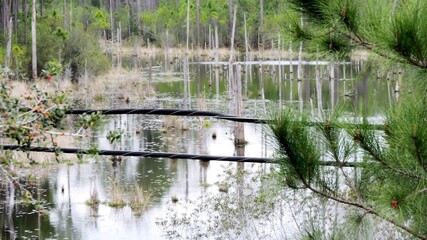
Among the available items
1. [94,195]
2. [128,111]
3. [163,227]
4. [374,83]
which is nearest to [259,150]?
[94,195]

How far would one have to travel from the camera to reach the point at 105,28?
45.1 meters

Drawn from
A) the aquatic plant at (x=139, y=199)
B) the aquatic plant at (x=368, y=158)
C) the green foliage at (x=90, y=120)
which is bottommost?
the aquatic plant at (x=139, y=199)

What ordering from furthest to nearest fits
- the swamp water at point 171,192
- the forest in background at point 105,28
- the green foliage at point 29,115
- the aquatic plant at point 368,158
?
the forest in background at point 105,28
the swamp water at point 171,192
the green foliage at point 29,115
the aquatic plant at point 368,158

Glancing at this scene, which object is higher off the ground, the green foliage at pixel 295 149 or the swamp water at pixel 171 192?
the green foliage at pixel 295 149

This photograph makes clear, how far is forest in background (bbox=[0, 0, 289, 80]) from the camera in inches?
948

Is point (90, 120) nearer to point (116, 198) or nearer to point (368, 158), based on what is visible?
point (368, 158)

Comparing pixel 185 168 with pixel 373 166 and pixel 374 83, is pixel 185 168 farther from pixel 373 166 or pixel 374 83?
pixel 374 83

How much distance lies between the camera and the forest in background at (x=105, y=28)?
24.1m

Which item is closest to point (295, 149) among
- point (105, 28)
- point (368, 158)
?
point (368, 158)

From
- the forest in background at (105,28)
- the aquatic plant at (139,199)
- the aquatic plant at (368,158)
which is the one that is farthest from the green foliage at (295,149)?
the aquatic plant at (139,199)

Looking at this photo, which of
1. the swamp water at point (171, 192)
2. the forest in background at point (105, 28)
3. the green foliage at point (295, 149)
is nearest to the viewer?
the green foliage at point (295, 149)

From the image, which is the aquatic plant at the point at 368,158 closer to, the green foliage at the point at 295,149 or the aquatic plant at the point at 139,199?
the green foliage at the point at 295,149

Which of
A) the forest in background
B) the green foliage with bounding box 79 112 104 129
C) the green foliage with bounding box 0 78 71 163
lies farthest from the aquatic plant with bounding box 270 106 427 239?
the green foliage with bounding box 0 78 71 163

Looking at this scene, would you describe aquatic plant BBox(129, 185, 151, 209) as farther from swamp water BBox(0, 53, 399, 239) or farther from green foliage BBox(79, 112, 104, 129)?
green foliage BBox(79, 112, 104, 129)
